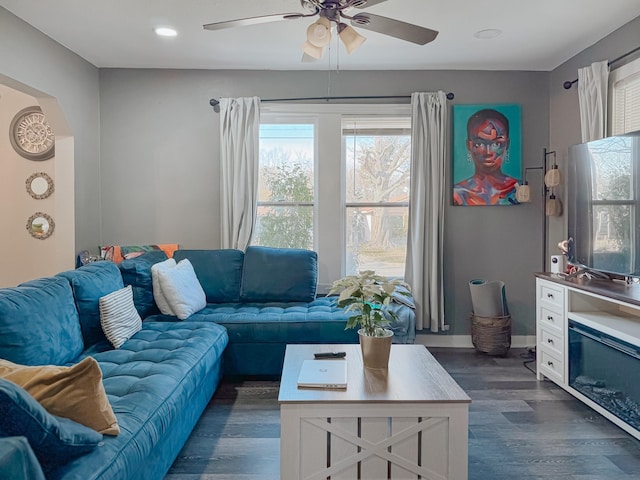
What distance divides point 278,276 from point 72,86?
8.01 feet

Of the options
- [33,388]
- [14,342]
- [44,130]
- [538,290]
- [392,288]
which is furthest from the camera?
[44,130]

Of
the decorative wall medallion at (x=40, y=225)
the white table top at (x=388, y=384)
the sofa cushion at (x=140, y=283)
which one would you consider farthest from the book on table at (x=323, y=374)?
the decorative wall medallion at (x=40, y=225)

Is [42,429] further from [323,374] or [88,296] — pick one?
[88,296]

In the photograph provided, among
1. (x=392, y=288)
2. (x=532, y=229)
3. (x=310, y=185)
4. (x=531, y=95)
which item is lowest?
(x=392, y=288)

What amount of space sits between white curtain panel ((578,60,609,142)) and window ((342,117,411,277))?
1467 mm

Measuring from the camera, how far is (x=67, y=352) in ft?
7.49

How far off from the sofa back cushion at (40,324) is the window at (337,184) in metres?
2.09

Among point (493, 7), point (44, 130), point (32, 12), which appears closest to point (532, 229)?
point (493, 7)

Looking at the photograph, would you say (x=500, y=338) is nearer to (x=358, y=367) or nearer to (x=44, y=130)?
(x=358, y=367)

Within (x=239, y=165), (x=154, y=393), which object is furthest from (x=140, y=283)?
(x=154, y=393)

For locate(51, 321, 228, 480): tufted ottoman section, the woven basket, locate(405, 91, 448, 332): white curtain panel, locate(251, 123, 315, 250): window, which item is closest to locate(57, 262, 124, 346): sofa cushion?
locate(51, 321, 228, 480): tufted ottoman section

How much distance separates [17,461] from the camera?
0.98m

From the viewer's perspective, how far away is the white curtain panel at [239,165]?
4.10 meters

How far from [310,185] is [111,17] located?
6.98 feet
